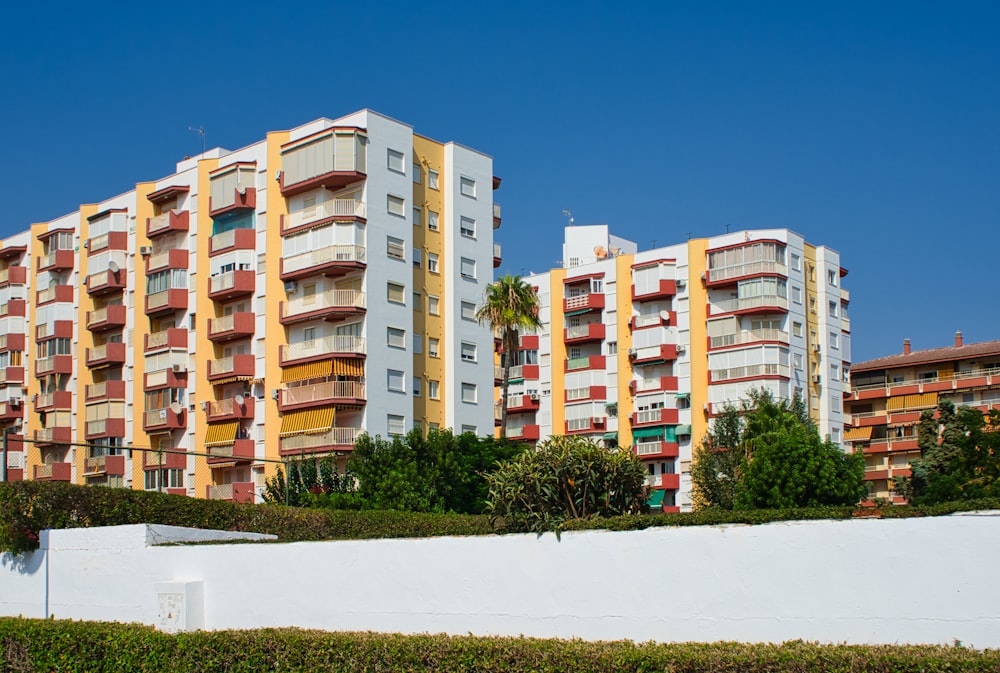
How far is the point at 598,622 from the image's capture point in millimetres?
18344

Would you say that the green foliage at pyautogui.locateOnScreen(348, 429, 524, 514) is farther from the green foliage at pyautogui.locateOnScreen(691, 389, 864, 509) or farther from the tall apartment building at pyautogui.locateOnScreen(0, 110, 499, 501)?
the green foliage at pyautogui.locateOnScreen(691, 389, 864, 509)

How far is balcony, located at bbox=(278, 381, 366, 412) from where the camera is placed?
54.7 m

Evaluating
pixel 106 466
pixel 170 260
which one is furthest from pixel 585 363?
pixel 106 466

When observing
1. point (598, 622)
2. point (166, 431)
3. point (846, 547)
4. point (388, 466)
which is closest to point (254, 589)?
point (598, 622)

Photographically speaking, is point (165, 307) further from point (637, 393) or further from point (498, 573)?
point (498, 573)

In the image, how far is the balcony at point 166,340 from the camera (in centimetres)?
6241

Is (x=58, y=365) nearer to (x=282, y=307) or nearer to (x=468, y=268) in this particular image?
(x=282, y=307)

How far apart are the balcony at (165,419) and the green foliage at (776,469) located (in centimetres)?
2789

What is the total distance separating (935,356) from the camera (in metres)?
94.5

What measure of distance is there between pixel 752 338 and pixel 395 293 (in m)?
26.6

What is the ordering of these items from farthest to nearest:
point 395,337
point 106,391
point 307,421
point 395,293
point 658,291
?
point 658,291 < point 106,391 < point 395,293 < point 395,337 < point 307,421

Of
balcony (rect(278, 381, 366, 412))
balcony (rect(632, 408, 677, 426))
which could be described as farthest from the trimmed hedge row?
balcony (rect(632, 408, 677, 426))

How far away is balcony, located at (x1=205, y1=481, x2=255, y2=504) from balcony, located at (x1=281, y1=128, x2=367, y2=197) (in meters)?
14.4

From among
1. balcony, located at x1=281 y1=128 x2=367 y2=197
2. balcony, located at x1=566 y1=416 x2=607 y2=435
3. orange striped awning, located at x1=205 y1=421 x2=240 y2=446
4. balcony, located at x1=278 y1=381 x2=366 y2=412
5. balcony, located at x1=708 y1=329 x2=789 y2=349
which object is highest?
balcony, located at x1=281 y1=128 x2=367 y2=197
